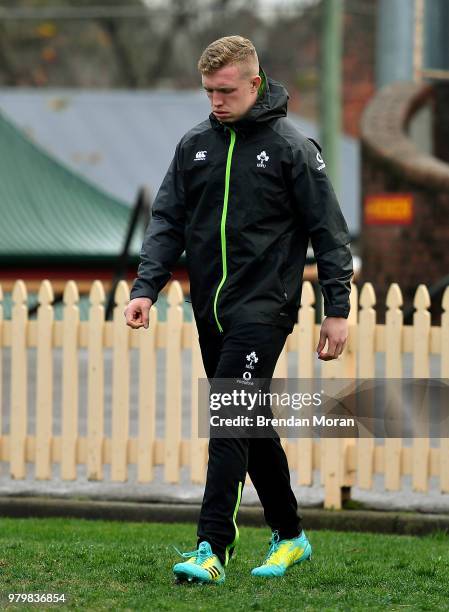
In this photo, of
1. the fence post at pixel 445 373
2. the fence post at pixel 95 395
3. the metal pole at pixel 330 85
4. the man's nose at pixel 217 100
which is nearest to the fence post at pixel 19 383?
the fence post at pixel 95 395

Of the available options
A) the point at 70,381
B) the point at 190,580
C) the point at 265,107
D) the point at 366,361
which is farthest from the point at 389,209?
the point at 190,580

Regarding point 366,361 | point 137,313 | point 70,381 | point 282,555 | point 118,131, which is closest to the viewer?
point 137,313

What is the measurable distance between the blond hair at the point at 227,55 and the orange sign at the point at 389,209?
11.3 meters

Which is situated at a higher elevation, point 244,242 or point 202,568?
point 244,242

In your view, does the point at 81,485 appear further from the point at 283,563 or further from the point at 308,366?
the point at 283,563

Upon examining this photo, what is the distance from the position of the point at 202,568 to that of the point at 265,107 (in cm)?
158

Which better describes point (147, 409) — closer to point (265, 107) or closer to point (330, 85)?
point (265, 107)

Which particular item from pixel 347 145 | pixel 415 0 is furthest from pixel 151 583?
pixel 347 145

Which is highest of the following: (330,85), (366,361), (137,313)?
(330,85)

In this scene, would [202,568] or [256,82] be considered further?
[256,82]

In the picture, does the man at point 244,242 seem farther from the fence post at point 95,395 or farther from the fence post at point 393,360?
the fence post at point 95,395

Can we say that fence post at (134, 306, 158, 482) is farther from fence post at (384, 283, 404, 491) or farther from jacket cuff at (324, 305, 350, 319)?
jacket cuff at (324, 305, 350, 319)

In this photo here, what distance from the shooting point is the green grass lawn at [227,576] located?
14.9ft

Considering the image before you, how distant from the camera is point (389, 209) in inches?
641
